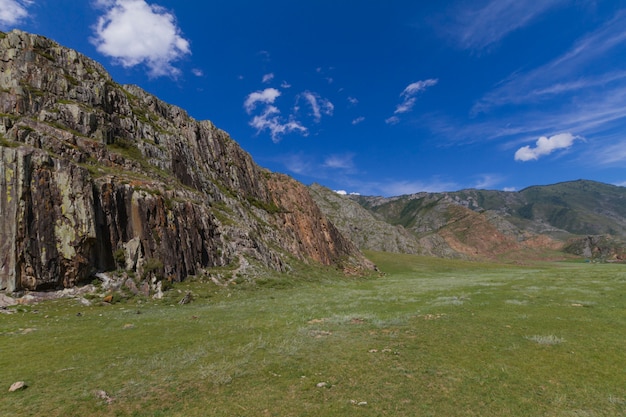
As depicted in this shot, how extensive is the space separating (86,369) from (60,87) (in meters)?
70.8

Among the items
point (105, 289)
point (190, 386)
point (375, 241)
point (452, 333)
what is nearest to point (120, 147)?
point (105, 289)

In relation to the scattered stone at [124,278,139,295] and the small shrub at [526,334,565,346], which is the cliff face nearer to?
the scattered stone at [124,278,139,295]

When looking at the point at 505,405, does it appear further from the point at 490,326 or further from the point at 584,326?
the point at 584,326

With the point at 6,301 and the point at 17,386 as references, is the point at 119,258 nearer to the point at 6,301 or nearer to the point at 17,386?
the point at 6,301

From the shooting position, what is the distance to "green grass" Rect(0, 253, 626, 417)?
1066 centimetres

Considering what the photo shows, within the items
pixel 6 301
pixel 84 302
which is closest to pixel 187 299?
pixel 84 302

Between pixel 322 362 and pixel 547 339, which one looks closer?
pixel 322 362

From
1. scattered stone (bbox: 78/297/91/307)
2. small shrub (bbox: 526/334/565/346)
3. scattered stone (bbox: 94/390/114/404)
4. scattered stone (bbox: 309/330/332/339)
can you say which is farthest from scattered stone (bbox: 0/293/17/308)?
small shrub (bbox: 526/334/565/346)

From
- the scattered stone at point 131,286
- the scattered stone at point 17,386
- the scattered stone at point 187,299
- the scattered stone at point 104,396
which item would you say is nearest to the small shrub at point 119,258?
the scattered stone at point 131,286

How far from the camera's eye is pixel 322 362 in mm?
14898

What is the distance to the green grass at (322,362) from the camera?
10.7 m

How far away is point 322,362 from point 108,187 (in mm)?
41420

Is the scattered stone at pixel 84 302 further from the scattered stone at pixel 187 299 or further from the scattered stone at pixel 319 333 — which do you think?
the scattered stone at pixel 319 333

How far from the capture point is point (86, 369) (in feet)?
46.6
